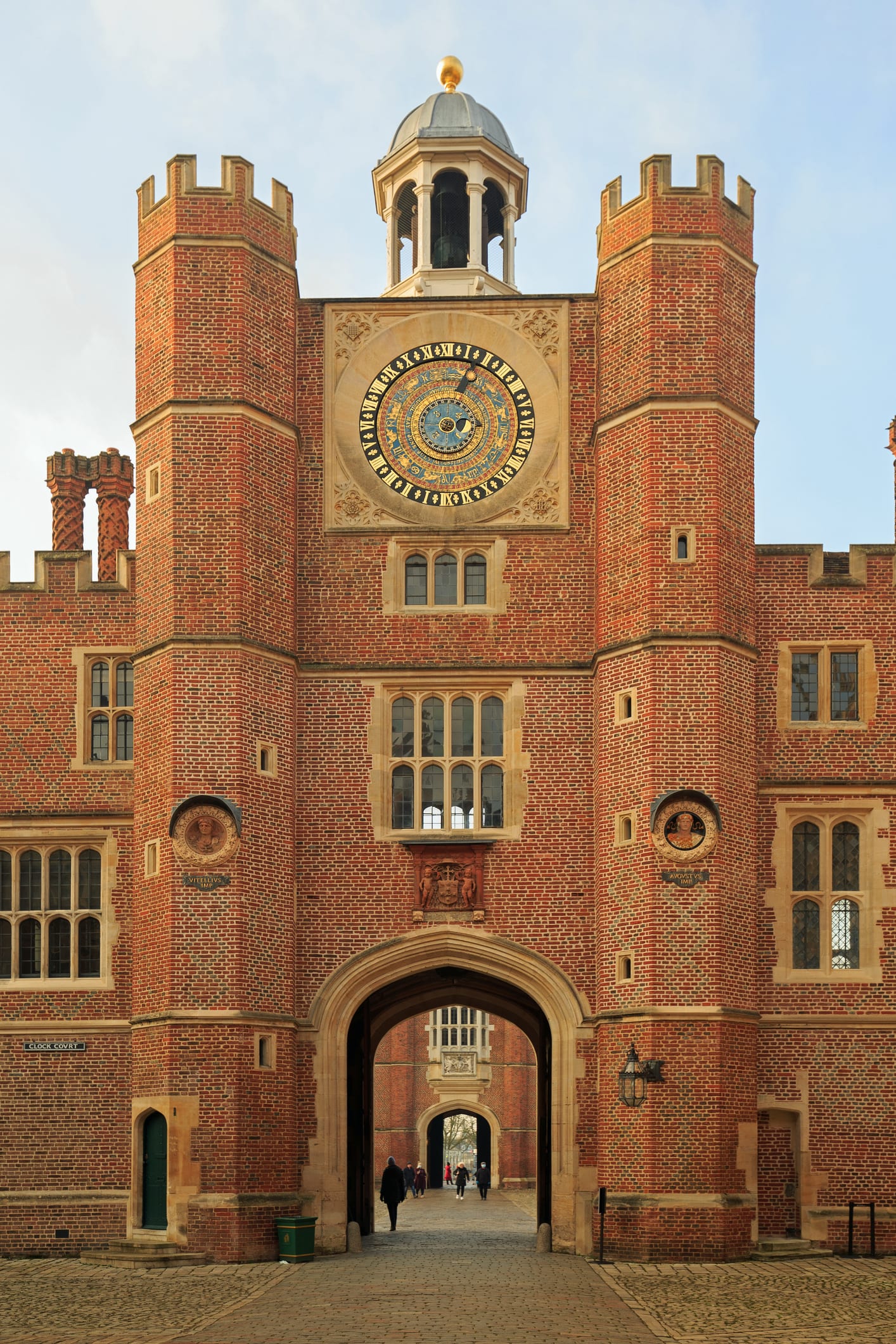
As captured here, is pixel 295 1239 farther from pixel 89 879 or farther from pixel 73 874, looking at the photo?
pixel 73 874

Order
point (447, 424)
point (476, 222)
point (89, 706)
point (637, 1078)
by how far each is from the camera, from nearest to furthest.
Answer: point (637, 1078) < point (89, 706) < point (447, 424) < point (476, 222)

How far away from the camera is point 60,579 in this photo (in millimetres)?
32875

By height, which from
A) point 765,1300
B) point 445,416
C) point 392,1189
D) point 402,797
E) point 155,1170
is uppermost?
point 445,416

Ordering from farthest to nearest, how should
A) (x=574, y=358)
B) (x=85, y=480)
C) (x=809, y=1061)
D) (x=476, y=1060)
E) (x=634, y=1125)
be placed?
(x=476, y=1060)
(x=85, y=480)
(x=574, y=358)
(x=809, y=1061)
(x=634, y=1125)

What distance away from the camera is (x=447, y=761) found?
102 feet

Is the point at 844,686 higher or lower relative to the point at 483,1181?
higher

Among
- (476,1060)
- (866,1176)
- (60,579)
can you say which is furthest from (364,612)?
(476,1060)

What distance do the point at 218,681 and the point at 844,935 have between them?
10.8 meters

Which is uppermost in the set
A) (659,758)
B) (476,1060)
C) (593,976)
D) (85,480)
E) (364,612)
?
(85,480)

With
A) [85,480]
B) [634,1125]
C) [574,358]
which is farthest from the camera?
[85,480]

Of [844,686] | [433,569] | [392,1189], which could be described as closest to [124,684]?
[433,569]

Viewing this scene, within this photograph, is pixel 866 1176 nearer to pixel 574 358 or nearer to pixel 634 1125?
pixel 634 1125

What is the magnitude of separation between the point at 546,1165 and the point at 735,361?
1374 centimetres

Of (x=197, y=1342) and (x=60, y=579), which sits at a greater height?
(x=60, y=579)
